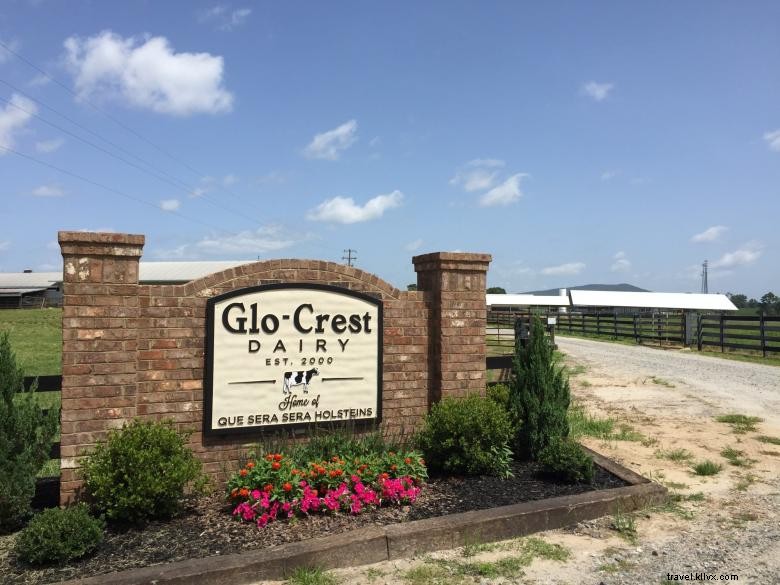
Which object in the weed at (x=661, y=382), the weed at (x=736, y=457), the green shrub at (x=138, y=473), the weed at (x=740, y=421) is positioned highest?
the green shrub at (x=138, y=473)

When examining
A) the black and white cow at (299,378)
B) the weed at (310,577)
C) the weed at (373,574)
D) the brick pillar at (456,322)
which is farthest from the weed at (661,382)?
the weed at (310,577)

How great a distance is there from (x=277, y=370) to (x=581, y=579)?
3.20m

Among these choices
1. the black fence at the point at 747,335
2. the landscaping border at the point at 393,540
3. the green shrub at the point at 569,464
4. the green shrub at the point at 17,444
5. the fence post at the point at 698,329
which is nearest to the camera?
the landscaping border at the point at 393,540

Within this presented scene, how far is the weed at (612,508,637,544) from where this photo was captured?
4370 millimetres

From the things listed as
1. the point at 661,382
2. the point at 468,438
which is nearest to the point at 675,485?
the point at 468,438

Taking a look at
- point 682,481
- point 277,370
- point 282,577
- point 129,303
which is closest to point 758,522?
point 682,481

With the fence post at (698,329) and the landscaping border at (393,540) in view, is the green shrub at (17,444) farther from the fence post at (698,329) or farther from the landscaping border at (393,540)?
the fence post at (698,329)

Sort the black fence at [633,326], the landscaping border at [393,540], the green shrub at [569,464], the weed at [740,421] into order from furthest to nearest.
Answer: the black fence at [633,326] → the weed at [740,421] → the green shrub at [569,464] → the landscaping border at [393,540]

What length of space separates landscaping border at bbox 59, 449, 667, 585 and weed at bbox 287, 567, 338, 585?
0.04 meters

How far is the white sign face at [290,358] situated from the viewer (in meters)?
5.29

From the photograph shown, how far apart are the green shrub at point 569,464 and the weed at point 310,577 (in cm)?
253

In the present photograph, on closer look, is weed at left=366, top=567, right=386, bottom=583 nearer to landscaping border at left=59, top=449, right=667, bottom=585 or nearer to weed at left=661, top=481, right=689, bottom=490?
landscaping border at left=59, top=449, right=667, bottom=585

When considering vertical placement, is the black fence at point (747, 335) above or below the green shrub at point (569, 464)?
above

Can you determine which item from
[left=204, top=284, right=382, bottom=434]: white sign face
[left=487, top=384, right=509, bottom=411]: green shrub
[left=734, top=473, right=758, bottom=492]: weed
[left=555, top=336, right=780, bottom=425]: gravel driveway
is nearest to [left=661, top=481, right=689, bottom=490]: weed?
[left=734, top=473, right=758, bottom=492]: weed
